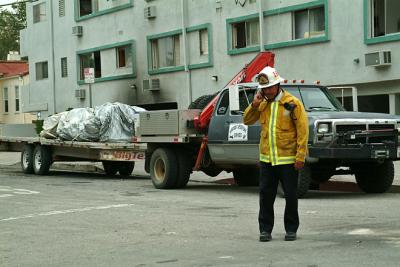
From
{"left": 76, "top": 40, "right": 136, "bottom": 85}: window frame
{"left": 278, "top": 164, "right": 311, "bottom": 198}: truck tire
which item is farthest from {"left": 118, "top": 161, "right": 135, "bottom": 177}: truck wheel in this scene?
{"left": 76, "top": 40, "right": 136, "bottom": 85}: window frame

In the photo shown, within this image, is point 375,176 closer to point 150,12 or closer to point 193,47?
point 193,47

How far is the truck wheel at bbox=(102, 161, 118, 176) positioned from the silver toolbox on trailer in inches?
179

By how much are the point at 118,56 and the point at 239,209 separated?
22721 millimetres

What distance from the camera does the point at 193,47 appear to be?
28.9 meters

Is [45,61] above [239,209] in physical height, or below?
above

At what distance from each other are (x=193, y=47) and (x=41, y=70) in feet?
43.4

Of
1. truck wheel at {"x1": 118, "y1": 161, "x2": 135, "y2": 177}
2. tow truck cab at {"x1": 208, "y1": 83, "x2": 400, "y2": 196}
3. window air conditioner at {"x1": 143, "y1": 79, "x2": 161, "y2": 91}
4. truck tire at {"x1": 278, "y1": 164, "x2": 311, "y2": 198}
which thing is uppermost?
window air conditioner at {"x1": 143, "y1": 79, "x2": 161, "y2": 91}

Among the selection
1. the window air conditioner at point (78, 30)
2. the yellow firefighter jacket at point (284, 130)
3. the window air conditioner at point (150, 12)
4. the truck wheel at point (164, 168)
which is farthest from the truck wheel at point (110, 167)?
the window air conditioner at point (78, 30)

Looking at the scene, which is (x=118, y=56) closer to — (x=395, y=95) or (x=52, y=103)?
(x=52, y=103)

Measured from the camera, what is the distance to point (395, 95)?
2245cm

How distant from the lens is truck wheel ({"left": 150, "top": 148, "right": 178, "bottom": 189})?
15180 mm

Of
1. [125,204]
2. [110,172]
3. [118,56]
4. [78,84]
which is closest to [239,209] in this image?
[125,204]

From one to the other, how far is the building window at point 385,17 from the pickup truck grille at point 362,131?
402 inches

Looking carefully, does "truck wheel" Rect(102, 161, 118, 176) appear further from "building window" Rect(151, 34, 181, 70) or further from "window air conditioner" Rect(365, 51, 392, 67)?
"building window" Rect(151, 34, 181, 70)
